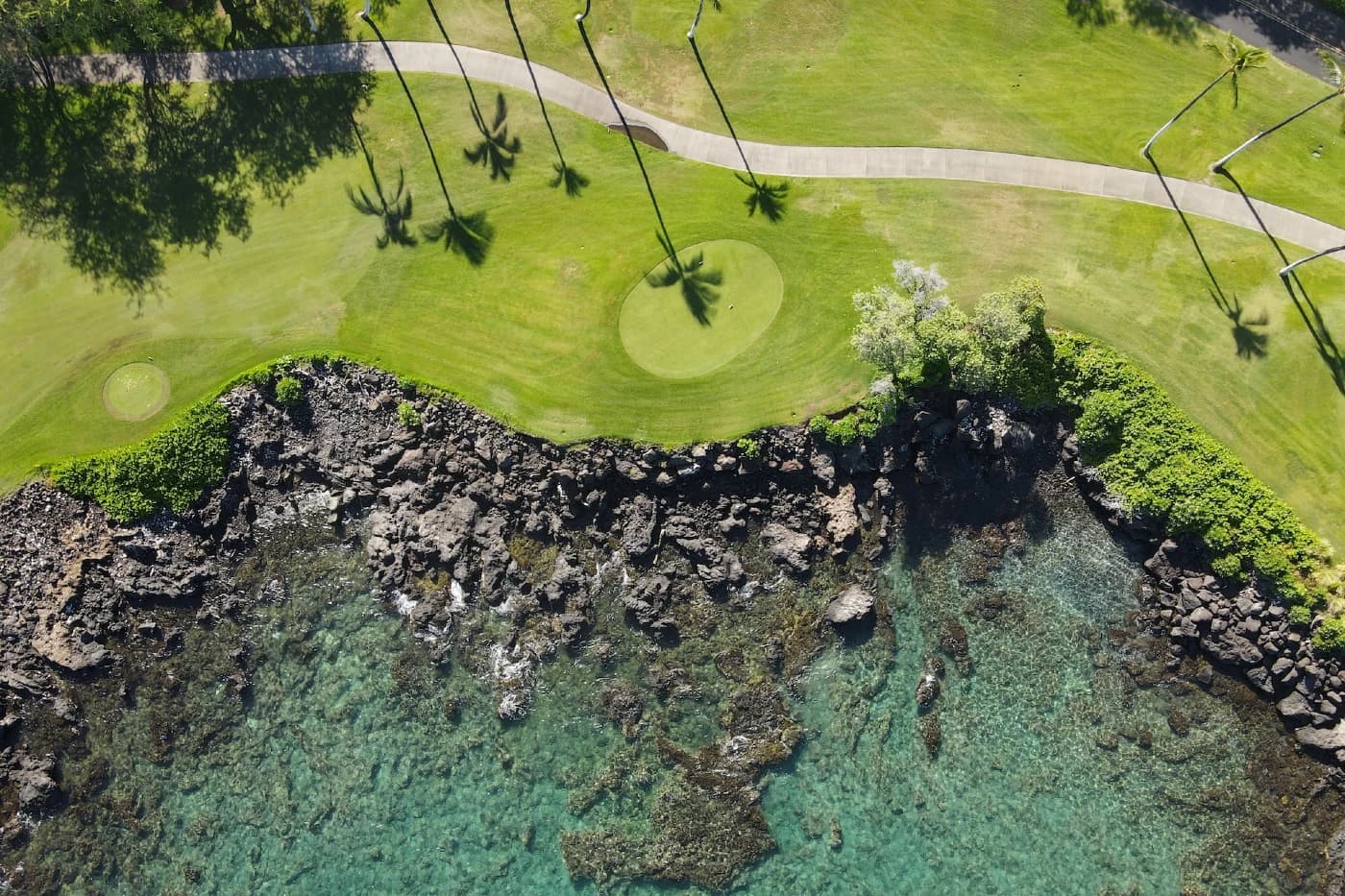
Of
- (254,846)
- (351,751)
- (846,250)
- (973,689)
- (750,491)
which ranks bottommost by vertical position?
(254,846)

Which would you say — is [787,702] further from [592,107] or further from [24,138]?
[24,138]

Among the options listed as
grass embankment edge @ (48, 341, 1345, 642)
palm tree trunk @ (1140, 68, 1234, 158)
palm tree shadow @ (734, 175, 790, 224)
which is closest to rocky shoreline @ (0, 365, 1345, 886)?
grass embankment edge @ (48, 341, 1345, 642)


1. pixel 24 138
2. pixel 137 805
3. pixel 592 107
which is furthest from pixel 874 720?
pixel 24 138

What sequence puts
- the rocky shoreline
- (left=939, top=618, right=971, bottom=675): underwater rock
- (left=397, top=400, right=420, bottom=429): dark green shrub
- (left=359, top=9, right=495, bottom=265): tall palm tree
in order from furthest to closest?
1. (left=359, top=9, right=495, bottom=265): tall palm tree
2. (left=397, top=400, right=420, bottom=429): dark green shrub
3. (left=939, top=618, right=971, bottom=675): underwater rock
4. the rocky shoreline

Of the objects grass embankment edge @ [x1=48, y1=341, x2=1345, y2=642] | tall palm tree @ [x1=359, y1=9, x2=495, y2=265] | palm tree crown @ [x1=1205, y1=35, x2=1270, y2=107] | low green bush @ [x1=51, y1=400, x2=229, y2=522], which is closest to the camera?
grass embankment edge @ [x1=48, y1=341, x2=1345, y2=642]

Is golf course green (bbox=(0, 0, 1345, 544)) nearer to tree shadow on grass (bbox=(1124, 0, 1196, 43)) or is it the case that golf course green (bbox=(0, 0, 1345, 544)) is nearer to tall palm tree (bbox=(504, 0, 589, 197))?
tree shadow on grass (bbox=(1124, 0, 1196, 43))

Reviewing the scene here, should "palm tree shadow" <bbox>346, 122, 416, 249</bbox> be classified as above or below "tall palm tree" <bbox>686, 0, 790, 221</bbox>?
below
